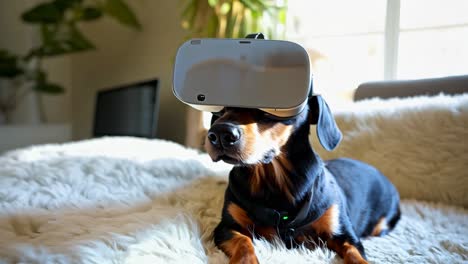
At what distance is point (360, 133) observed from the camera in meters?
1.24

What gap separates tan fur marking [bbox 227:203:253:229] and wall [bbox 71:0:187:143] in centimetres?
153

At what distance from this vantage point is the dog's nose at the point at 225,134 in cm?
62

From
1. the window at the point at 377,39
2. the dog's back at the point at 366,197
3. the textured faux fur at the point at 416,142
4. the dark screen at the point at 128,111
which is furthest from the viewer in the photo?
the dark screen at the point at 128,111

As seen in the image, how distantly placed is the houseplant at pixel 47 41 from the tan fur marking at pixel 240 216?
1954mm

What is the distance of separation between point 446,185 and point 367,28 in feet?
3.05

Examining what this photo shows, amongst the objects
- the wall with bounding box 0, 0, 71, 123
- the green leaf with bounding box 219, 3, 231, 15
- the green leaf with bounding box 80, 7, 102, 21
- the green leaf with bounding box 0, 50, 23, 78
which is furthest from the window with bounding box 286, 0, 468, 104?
the wall with bounding box 0, 0, 71, 123

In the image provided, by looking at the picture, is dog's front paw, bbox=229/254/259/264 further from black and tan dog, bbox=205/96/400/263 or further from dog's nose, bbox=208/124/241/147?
dog's nose, bbox=208/124/241/147

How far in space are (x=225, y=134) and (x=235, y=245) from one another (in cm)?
20

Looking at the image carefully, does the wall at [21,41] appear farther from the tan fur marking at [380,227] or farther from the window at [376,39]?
the tan fur marking at [380,227]

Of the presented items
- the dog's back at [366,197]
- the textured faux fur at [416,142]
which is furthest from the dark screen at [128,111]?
the dog's back at [366,197]

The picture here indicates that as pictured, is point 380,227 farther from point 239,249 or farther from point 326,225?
point 239,249

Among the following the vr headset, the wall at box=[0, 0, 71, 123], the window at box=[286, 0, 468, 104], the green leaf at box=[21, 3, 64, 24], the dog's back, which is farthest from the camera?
the wall at box=[0, 0, 71, 123]

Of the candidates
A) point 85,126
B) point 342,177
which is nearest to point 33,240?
Answer: point 342,177

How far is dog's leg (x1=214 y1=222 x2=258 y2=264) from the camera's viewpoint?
2.04 feet
